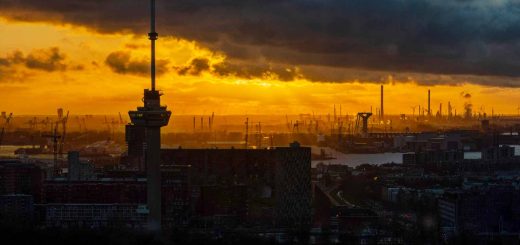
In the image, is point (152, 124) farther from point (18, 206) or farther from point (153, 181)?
point (18, 206)

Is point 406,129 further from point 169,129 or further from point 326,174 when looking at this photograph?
point 326,174

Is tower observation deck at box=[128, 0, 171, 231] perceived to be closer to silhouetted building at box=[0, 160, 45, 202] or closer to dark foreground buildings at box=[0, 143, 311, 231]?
dark foreground buildings at box=[0, 143, 311, 231]

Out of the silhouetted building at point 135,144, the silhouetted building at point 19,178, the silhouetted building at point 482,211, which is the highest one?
the silhouetted building at point 135,144

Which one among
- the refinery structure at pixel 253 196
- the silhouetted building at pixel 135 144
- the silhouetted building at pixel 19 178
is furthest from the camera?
the silhouetted building at pixel 135 144

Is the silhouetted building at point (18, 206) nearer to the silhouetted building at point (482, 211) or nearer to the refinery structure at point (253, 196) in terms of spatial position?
the refinery structure at point (253, 196)

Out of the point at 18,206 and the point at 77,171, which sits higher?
the point at 77,171

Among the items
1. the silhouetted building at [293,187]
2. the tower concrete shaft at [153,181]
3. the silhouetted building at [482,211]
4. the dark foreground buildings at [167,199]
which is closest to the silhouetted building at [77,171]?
the dark foreground buildings at [167,199]

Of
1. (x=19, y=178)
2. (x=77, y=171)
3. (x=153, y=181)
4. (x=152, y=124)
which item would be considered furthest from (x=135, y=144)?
(x=153, y=181)

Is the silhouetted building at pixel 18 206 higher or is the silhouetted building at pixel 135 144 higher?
the silhouetted building at pixel 135 144

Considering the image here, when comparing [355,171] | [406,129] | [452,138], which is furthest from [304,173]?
[406,129]
